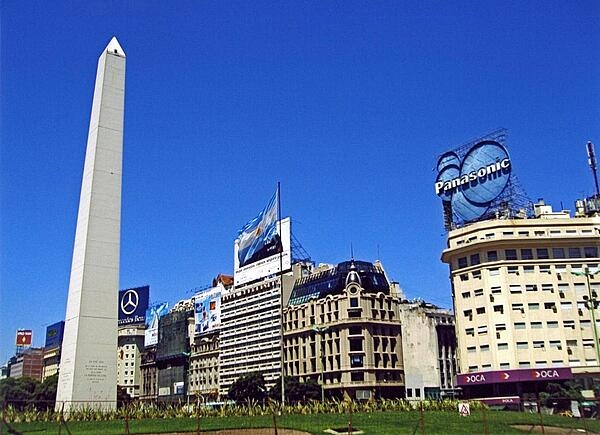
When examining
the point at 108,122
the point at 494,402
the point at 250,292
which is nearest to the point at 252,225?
the point at 250,292

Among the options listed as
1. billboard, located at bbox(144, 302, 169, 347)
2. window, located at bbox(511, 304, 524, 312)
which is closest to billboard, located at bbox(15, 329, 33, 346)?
window, located at bbox(511, 304, 524, 312)

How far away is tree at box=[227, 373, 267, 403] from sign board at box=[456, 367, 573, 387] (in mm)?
30000

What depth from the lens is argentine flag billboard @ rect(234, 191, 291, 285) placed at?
314ft

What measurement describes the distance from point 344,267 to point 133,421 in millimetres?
61728

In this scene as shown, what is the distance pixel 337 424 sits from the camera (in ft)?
95.9

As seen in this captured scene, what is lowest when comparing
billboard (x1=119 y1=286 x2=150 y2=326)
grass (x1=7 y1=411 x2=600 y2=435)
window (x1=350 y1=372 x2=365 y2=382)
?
grass (x1=7 y1=411 x2=600 y2=435)

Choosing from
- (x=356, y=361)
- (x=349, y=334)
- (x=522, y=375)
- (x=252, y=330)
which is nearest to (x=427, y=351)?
(x=356, y=361)

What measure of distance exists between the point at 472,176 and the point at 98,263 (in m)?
46.2

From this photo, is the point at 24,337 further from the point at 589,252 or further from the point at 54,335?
the point at 54,335

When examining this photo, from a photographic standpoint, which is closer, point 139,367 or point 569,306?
point 569,306

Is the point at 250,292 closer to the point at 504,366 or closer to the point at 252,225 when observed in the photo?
the point at 252,225

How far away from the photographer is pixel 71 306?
1441 inches

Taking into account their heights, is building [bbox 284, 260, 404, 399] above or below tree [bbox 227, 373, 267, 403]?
above

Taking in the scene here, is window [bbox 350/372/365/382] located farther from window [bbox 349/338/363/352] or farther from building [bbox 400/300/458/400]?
building [bbox 400/300/458/400]
